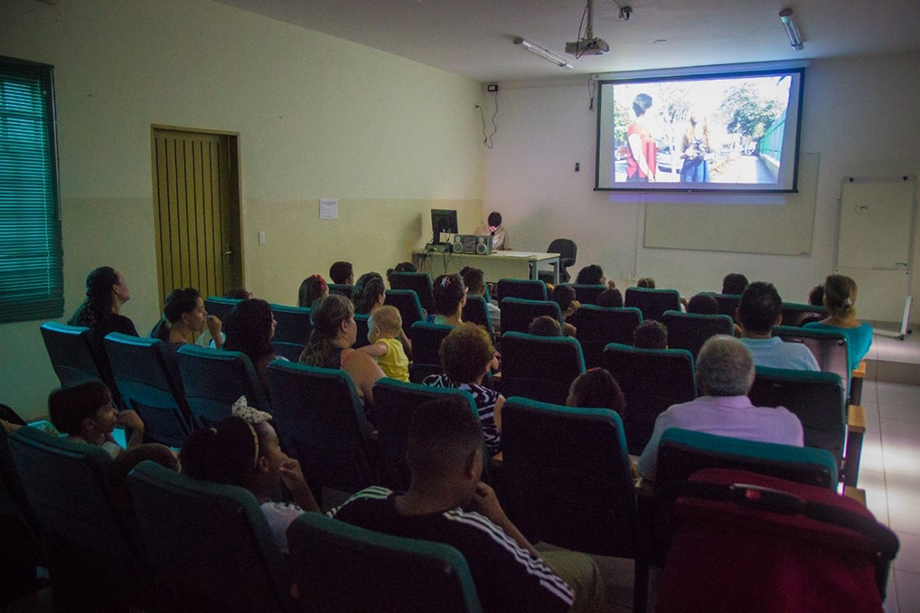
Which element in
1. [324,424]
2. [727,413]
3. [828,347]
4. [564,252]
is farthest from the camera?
[564,252]

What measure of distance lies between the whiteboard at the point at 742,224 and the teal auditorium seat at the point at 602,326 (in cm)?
592

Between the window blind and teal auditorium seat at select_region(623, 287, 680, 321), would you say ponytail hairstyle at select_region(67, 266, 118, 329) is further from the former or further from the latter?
teal auditorium seat at select_region(623, 287, 680, 321)

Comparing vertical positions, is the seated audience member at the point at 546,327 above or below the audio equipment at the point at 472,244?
below

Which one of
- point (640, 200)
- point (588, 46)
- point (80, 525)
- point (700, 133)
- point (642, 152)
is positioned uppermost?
point (588, 46)

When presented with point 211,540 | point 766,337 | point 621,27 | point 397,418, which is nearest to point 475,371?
point 397,418

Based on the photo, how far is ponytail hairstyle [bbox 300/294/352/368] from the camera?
10.8 feet

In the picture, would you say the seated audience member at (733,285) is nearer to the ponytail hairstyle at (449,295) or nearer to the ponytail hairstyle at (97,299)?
the ponytail hairstyle at (449,295)

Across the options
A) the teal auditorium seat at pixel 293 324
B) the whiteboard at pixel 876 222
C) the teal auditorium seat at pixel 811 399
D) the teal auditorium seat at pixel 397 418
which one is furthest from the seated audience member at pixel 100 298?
the whiteboard at pixel 876 222

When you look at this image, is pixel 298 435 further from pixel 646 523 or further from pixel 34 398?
pixel 34 398

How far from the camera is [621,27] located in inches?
286

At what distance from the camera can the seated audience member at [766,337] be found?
132 inches

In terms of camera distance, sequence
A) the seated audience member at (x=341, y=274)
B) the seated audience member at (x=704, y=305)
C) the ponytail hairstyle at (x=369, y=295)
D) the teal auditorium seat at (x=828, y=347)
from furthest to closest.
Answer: the seated audience member at (x=341, y=274) → the seated audience member at (x=704, y=305) → the ponytail hairstyle at (x=369, y=295) → the teal auditorium seat at (x=828, y=347)

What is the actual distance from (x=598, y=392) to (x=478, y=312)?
101 inches

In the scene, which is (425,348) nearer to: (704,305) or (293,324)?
(293,324)
